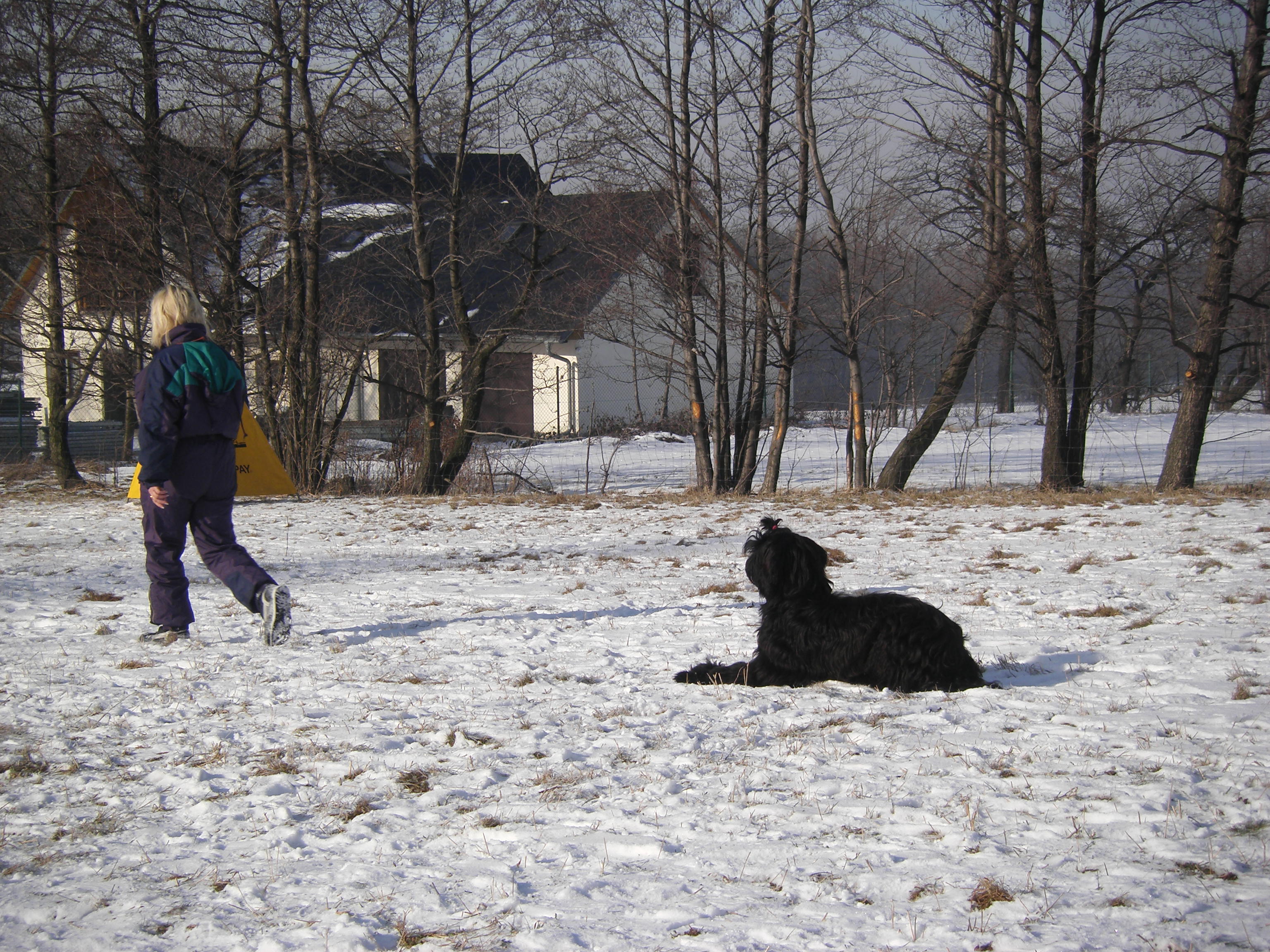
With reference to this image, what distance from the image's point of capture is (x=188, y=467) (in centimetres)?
444

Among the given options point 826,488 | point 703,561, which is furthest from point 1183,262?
point 703,561

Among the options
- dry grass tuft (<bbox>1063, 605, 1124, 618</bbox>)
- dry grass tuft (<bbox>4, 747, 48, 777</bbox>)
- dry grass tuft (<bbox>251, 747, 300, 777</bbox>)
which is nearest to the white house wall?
dry grass tuft (<bbox>4, 747, 48, 777</bbox>)

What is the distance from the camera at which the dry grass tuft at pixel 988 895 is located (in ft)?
6.74

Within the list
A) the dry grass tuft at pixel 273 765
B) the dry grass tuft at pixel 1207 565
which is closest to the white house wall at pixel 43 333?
the dry grass tuft at pixel 273 765

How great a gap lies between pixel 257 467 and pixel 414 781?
3859 millimetres

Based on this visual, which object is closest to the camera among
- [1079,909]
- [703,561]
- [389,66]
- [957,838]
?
[1079,909]

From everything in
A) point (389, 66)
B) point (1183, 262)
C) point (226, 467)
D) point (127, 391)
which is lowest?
point (226, 467)

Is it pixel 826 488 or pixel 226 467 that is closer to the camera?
pixel 226 467

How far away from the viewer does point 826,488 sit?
1277cm

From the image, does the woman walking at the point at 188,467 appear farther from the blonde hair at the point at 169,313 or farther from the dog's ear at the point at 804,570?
the dog's ear at the point at 804,570

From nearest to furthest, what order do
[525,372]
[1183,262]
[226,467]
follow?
[226,467], [1183,262], [525,372]

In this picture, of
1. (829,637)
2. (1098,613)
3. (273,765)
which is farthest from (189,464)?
(1098,613)

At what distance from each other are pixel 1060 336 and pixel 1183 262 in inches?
63.6

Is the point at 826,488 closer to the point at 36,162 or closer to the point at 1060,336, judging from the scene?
the point at 1060,336
